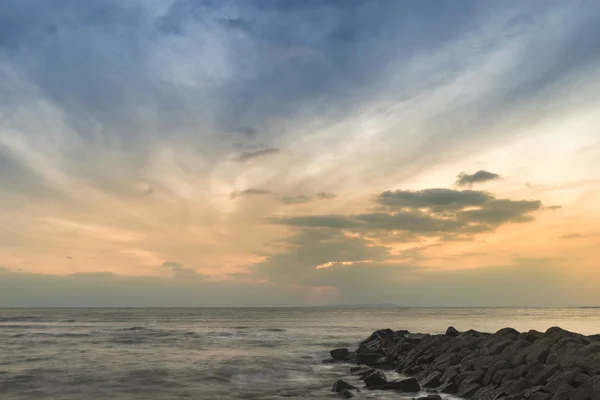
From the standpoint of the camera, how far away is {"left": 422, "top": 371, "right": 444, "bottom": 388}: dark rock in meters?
20.5

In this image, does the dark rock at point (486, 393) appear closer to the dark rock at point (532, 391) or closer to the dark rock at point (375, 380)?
the dark rock at point (532, 391)

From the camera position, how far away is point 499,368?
60.2 ft

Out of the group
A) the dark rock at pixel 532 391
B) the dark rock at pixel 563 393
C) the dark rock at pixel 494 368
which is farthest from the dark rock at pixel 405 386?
the dark rock at pixel 563 393

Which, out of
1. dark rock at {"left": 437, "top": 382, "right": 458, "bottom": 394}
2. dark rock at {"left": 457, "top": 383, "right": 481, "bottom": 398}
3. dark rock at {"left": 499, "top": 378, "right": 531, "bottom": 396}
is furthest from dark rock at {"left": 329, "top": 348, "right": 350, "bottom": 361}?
dark rock at {"left": 499, "top": 378, "right": 531, "bottom": 396}

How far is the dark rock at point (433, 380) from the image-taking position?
67.1 feet

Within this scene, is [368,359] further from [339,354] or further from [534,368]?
[534,368]

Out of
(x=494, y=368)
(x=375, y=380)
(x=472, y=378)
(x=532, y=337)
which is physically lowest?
(x=375, y=380)

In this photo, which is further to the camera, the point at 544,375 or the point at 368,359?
the point at 368,359

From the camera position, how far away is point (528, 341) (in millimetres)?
21594

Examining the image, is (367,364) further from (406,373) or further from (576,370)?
(576,370)

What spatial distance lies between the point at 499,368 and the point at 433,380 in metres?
3.31

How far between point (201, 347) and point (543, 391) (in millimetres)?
31773

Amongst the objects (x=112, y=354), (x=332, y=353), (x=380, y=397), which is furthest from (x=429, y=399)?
(x=112, y=354)

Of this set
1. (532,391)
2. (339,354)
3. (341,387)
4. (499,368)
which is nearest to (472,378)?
(499,368)
